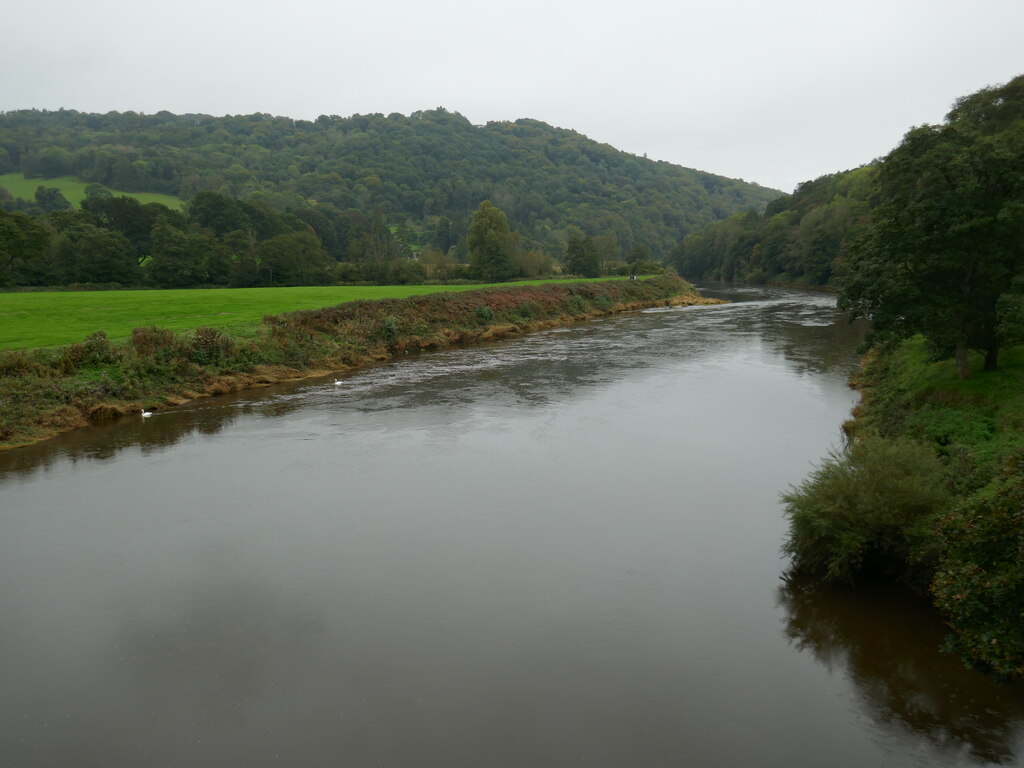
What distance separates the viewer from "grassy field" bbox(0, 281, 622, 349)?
25906mm

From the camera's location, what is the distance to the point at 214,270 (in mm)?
55688

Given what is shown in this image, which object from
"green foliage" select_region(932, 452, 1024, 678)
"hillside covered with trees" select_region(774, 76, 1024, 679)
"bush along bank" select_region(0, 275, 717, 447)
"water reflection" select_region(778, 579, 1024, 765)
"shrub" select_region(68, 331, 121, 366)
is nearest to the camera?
"green foliage" select_region(932, 452, 1024, 678)

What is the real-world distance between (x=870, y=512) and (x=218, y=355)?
82.8ft

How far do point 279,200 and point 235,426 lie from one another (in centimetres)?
9896

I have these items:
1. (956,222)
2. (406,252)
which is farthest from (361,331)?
(406,252)

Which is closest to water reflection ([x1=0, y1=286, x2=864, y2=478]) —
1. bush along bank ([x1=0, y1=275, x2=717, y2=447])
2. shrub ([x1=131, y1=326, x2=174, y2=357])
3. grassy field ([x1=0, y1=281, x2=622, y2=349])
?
bush along bank ([x1=0, y1=275, x2=717, y2=447])

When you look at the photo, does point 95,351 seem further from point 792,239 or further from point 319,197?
point 319,197

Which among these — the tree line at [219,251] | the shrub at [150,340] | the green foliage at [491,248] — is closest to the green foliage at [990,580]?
the shrub at [150,340]

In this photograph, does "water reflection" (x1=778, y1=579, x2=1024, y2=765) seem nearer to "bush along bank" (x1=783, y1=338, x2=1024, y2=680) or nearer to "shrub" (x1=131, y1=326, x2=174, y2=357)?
"bush along bank" (x1=783, y1=338, x2=1024, y2=680)

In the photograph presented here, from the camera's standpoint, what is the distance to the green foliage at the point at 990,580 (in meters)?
6.20

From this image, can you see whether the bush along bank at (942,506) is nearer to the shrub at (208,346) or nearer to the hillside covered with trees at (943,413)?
the hillside covered with trees at (943,413)

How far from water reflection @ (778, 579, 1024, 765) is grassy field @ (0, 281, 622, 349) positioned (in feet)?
87.6

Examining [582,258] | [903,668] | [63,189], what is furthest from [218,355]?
[63,189]

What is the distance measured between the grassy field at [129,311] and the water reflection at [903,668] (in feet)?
87.6
